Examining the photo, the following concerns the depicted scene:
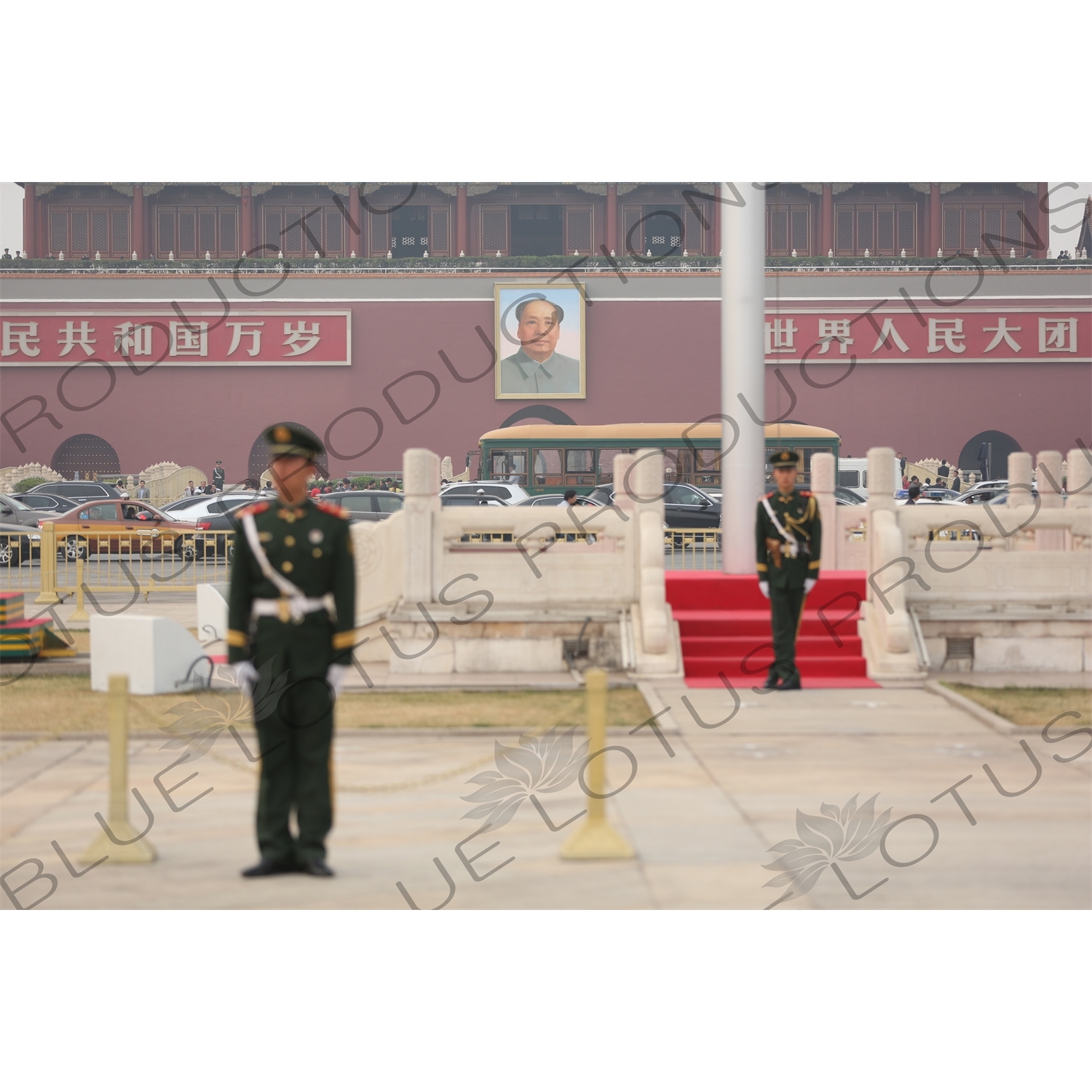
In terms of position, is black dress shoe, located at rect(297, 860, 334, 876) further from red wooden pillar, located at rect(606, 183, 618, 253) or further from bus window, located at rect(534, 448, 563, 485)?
red wooden pillar, located at rect(606, 183, 618, 253)

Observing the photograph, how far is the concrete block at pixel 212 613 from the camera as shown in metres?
11.1

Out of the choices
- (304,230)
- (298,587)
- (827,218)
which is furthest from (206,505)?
(827,218)

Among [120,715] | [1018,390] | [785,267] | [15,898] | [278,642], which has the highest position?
[785,267]

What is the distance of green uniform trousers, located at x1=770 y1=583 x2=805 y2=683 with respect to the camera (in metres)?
9.20

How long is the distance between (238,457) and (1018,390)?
73.7ft

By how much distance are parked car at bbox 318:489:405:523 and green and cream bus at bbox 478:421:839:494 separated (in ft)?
22.0

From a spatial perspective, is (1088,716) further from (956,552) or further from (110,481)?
(110,481)

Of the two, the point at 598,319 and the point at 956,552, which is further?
the point at 598,319

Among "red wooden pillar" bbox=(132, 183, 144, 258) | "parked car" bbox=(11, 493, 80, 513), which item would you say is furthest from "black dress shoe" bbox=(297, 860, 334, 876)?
"red wooden pillar" bbox=(132, 183, 144, 258)

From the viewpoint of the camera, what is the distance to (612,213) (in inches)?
1548

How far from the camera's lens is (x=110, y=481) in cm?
3481

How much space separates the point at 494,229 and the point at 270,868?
36710mm

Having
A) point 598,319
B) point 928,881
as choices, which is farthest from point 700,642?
point 598,319

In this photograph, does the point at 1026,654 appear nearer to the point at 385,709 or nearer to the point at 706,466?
the point at 385,709
